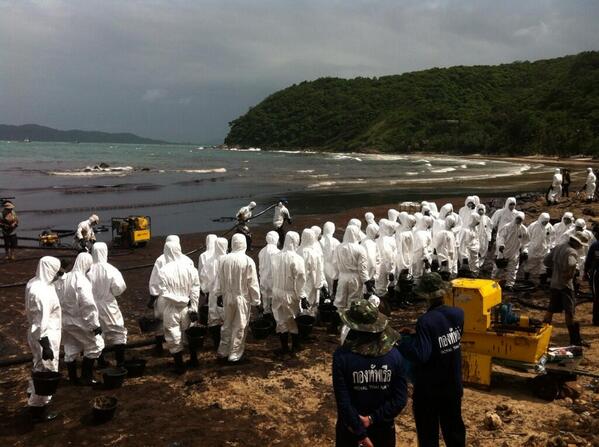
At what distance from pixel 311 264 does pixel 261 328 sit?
144 centimetres

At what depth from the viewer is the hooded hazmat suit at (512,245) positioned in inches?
452

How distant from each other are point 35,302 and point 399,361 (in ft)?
14.5

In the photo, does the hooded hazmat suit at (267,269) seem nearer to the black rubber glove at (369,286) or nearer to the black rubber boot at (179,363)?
the black rubber glove at (369,286)

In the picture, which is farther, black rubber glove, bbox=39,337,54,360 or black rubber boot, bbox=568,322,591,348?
black rubber boot, bbox=568,322,591,348

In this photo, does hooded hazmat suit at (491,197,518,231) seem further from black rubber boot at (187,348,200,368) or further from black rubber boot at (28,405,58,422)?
black rubber boot at (28,405,58,422)

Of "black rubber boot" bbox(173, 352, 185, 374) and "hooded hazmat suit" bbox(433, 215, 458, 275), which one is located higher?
"hooded hazmat suit" bbox(433, 215, 458, 275)

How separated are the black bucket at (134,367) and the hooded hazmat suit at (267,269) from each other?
272 cm

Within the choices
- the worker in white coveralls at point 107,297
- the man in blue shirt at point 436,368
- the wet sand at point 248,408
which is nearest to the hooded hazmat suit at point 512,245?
the wet sand at point 248,408

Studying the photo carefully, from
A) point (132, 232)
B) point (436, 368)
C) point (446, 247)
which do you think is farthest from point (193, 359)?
point (132, 232)

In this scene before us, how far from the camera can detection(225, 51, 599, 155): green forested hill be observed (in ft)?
229

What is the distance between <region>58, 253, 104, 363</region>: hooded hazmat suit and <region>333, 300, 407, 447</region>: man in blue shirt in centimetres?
432

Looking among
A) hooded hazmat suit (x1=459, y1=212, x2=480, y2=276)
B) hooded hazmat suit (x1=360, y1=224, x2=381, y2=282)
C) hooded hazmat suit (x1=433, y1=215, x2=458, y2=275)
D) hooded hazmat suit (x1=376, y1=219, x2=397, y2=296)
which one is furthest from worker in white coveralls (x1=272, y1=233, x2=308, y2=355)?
hooded hazmat suit (x1=459, y1=212, x2=480, y2=276)

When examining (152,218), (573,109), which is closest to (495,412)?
(152,218)

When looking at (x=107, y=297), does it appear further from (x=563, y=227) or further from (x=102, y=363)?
(x=563, y=227)
